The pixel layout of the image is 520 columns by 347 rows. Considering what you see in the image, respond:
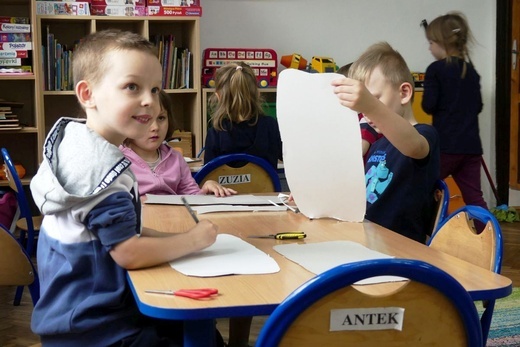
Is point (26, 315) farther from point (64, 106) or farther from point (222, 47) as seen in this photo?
point (222, 47)

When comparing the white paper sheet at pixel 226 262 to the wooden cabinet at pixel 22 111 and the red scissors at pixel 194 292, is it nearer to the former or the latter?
the red scissors at pixel 194 292

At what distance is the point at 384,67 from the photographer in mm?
2057

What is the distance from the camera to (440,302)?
3.33 feet

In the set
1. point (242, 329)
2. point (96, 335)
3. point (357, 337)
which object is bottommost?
point (242, 329)

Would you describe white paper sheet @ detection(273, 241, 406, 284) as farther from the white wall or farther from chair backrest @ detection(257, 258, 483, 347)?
the white wall

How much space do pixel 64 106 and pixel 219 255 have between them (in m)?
3.75

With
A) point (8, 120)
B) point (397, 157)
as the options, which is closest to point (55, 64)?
point (8, 120)

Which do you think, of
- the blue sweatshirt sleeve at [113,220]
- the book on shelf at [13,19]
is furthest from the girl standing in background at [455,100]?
the blue sweatshirt sleeve at [113,220]

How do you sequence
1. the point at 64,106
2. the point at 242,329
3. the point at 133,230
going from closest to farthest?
the point at 133,230 → the point at 242,329 → the point at 64,106

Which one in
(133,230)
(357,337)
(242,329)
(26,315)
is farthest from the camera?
(26,315)

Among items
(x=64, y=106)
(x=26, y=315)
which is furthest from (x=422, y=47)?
(x=26, y=315)

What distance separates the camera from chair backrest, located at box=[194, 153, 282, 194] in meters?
2.58

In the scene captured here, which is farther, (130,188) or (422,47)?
(422,47)

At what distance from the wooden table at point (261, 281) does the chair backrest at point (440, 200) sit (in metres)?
0.37
